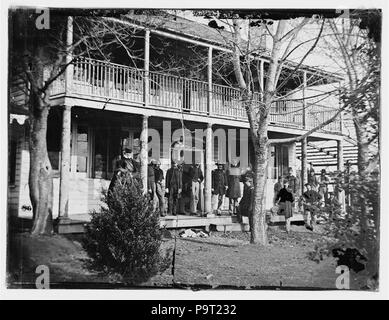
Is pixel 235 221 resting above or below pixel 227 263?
above

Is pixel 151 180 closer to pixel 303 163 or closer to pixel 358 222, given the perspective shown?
pixel 303 163

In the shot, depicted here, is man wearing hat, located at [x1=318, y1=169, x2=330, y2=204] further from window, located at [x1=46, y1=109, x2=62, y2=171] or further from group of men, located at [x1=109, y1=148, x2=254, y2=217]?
window, located at [x1=46, y1=109, x2=62, y2=171]

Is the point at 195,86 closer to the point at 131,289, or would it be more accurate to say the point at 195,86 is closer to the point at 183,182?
the point at 183,182

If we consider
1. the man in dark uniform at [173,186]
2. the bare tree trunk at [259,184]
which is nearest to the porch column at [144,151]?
the man in dark uniform at [173,186]

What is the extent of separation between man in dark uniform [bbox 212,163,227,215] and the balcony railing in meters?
1.03

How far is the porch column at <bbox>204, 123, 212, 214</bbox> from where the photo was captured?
25.1 ft

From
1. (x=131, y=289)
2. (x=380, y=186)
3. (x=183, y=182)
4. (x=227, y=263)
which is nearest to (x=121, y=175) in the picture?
(x=183, y=182)

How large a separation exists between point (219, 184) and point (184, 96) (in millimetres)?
1763

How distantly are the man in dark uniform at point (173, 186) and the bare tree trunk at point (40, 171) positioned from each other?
6.70ft

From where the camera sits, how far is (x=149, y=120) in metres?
7.71

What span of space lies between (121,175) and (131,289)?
191 cm

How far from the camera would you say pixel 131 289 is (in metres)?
7.00

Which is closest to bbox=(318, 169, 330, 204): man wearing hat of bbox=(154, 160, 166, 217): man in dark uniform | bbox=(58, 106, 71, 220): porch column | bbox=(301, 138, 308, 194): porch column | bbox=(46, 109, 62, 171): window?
bbox=(301, 138, 308, 194): porch column
